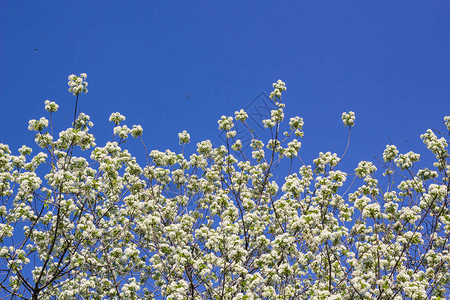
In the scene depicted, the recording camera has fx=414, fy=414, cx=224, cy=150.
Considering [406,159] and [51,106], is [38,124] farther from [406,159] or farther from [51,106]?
[406,159]

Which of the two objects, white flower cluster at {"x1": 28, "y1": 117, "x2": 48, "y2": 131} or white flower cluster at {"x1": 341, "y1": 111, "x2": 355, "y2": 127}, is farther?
white flower cluster at {"x1": 341, "y1": 111, "x2": 355, "y2": 127}

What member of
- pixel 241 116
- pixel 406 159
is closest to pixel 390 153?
pixel 406 159

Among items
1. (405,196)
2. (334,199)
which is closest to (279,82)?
(334,199)

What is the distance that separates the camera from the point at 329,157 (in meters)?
12.7

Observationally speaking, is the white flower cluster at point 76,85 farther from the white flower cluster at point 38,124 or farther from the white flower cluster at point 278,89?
the white flower cluster at point 278,89

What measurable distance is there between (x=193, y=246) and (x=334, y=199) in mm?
4095

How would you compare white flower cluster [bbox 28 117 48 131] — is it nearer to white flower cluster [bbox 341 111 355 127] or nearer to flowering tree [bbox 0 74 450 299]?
flowering tree [bbox 0 74 450 299]

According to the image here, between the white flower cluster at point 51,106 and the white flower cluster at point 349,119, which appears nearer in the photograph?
the white flower cluster at point 51,106

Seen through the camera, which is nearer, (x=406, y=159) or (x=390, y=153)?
(x=406, y=159)

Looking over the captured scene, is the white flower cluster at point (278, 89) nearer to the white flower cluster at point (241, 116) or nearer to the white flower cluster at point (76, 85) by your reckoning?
the white flower cluster at point (241, 116)

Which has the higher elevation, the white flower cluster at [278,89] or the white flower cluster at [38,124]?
the white flower cluster at [278,89]

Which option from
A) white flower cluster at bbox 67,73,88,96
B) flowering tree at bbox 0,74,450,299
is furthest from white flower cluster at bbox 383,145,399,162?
white flower cluster at bbox 67,73,88,96

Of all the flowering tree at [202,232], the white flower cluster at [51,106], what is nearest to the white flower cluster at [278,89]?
the flowering tree at [202,232]

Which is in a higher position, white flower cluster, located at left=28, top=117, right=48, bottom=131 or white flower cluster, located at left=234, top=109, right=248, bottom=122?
white flower cluster, located at left=234, top=109, right=248, bottom=122
